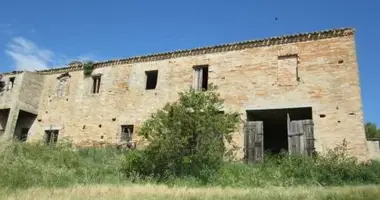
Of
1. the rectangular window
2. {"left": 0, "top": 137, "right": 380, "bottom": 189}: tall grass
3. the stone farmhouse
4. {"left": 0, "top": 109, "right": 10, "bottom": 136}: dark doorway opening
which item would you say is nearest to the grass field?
{"left": 0, "top": 137, "right": 380, "bottom": 189}: tall grass

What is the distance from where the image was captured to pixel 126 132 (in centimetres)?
1964

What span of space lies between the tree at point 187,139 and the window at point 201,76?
229 inches

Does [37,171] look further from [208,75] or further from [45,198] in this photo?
[208,75]

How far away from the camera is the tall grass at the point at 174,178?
33.6 ft

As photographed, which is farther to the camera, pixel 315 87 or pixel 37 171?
pixel 315 87

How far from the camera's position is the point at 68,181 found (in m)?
10.4

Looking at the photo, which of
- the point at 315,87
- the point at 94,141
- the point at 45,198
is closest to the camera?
the point at 45,198

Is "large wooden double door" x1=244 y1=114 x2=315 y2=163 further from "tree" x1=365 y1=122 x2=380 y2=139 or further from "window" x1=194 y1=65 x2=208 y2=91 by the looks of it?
"tree" x1=365 y1=122 x2=380 y2=139

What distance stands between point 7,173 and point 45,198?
3.26 m

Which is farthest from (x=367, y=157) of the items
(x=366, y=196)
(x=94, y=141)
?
(x=94, y=141)

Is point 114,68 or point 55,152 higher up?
point 114,68

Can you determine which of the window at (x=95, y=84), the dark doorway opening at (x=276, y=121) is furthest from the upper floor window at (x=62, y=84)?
the dark doorway opening at (x=276, y=121)

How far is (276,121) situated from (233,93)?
288 centimetres

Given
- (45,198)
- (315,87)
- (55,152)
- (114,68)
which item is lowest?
(45,198)
